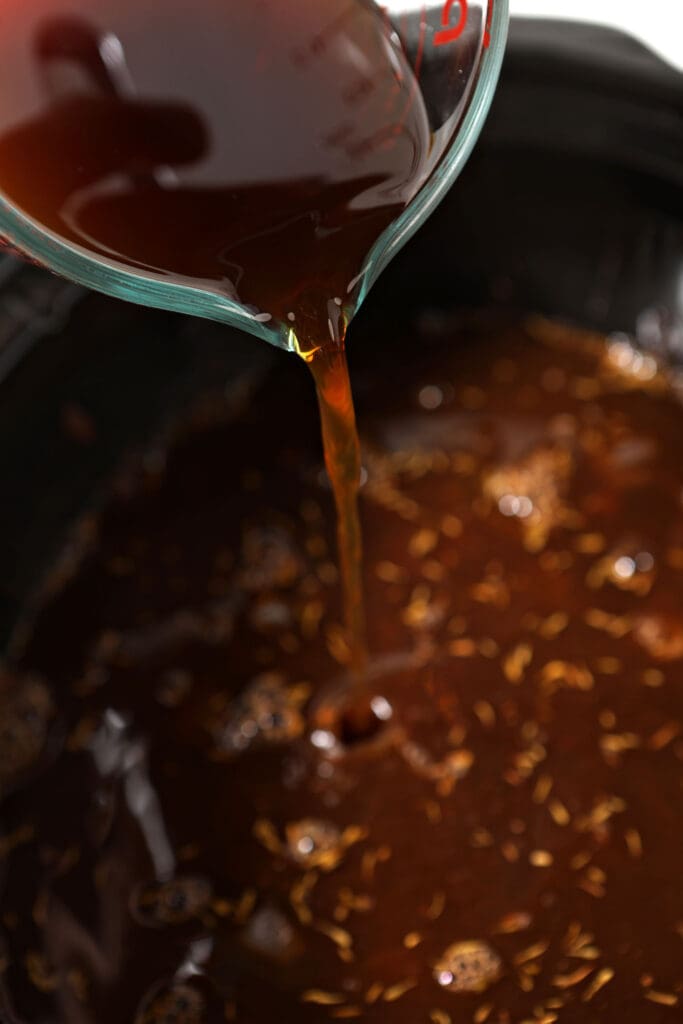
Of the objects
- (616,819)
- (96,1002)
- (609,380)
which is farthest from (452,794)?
(609,380)

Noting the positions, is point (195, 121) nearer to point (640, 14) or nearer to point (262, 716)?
point (262, 716)

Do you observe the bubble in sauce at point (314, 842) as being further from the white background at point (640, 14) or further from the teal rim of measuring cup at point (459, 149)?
the white background at point (640, 14)

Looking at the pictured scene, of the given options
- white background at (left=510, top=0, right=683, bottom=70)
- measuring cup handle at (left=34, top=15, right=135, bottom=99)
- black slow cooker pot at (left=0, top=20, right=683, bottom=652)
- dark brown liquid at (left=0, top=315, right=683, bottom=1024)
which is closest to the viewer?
measuring cup handle at (left=34, top=15, right=135, bottom=99)

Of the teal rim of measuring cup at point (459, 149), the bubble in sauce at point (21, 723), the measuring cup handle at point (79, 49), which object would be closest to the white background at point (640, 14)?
the teal rim of measuring cup at point (459, 149)

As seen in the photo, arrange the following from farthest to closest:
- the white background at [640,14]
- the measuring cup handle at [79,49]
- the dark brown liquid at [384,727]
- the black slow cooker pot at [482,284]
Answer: the white background at [640,14], the black slow cooker pot at [482,284], the dark brown liquid at [384,727], the measuring cup handle at [79,49]

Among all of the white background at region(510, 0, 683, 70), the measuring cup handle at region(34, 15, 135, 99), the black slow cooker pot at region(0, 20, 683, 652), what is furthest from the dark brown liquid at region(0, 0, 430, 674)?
the white background at region(510, 0, 683, 70)

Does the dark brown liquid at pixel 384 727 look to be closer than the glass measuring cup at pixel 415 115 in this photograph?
No

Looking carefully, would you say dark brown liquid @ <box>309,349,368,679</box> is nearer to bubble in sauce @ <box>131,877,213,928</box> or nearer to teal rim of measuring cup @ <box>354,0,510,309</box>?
teal rim of measuring cup @ <box>354,0,510,309</box>
